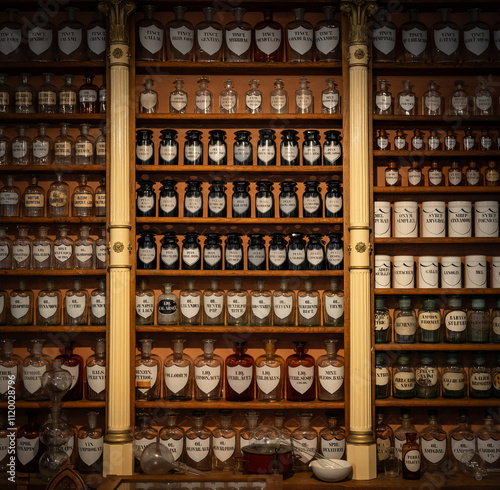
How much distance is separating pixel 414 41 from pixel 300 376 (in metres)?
1.70

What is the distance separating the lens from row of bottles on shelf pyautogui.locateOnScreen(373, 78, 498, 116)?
3.25 m

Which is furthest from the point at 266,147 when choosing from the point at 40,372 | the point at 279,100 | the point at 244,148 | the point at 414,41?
the point at 40,372

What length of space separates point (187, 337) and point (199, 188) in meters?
0.76

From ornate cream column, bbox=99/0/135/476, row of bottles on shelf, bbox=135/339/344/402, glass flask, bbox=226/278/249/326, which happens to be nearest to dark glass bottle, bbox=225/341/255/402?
row of bottles on shelf, bbox=135/339/344/402

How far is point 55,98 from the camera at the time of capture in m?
3.31

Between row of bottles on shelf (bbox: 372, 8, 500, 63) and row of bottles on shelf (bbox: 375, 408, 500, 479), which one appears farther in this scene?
row of bottles on shelf (bbox: 372, 8, 500, 63)

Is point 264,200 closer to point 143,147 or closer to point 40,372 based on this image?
point 143,147

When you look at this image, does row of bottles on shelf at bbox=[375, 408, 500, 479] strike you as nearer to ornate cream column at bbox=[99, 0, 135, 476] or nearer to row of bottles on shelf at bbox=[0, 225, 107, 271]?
ornate cream column at bbox=[99, 0, 135, 476]

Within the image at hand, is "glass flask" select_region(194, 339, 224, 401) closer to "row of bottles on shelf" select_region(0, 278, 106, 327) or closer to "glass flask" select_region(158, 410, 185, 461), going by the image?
"glass flask" select_region(158, 410, 185, 461)

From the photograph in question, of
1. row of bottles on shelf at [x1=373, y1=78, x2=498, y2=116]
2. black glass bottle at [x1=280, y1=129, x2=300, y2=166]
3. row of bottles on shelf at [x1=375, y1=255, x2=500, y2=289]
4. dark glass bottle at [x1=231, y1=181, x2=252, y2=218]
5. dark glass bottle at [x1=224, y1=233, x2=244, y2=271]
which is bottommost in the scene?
row of bottles on shelf at [x1=375, y1=255, x2=500, y2=289]

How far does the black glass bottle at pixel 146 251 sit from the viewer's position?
3.23m

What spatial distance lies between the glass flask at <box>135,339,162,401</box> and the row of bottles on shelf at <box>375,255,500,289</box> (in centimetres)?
113

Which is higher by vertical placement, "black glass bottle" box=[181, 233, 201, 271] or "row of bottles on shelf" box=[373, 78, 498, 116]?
"row of bottles on shelf" box=[373, 78, 498, 116]

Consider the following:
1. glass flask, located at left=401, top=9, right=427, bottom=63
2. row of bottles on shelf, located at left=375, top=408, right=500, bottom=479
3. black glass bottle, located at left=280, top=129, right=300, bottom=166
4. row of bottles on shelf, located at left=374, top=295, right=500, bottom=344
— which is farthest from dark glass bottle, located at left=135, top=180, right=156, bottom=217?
row of bottles on shelf, located at left=375, top=408, right=500, bottom=479
